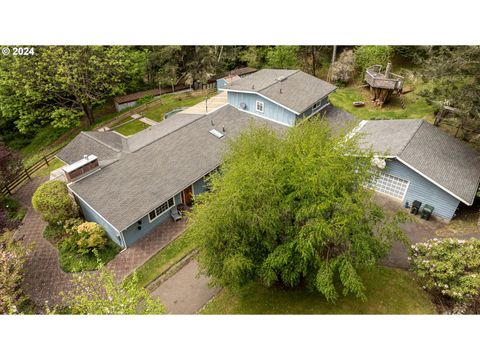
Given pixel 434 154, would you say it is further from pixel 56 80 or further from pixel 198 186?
pixel 56 80

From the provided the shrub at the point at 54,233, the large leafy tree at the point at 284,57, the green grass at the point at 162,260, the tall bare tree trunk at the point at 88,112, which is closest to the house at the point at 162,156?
the shrub at the point at 54,233

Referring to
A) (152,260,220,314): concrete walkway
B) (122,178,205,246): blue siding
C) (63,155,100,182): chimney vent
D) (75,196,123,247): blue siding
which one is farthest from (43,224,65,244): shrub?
(152,260,220,314): concrete walkway

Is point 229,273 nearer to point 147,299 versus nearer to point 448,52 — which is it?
point 147,299

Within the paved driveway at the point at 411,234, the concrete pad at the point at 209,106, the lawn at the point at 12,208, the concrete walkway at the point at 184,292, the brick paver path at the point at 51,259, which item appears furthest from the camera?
the concrete pad at the point at 209,106

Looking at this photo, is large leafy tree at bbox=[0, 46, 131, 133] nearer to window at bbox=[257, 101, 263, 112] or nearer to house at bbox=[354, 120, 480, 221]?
window at bbox=[257, 101, 263, 112]

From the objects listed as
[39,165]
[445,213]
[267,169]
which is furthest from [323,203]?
[39,165]

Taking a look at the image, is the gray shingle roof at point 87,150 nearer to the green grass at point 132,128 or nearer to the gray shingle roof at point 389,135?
the green grass at point 132,128
